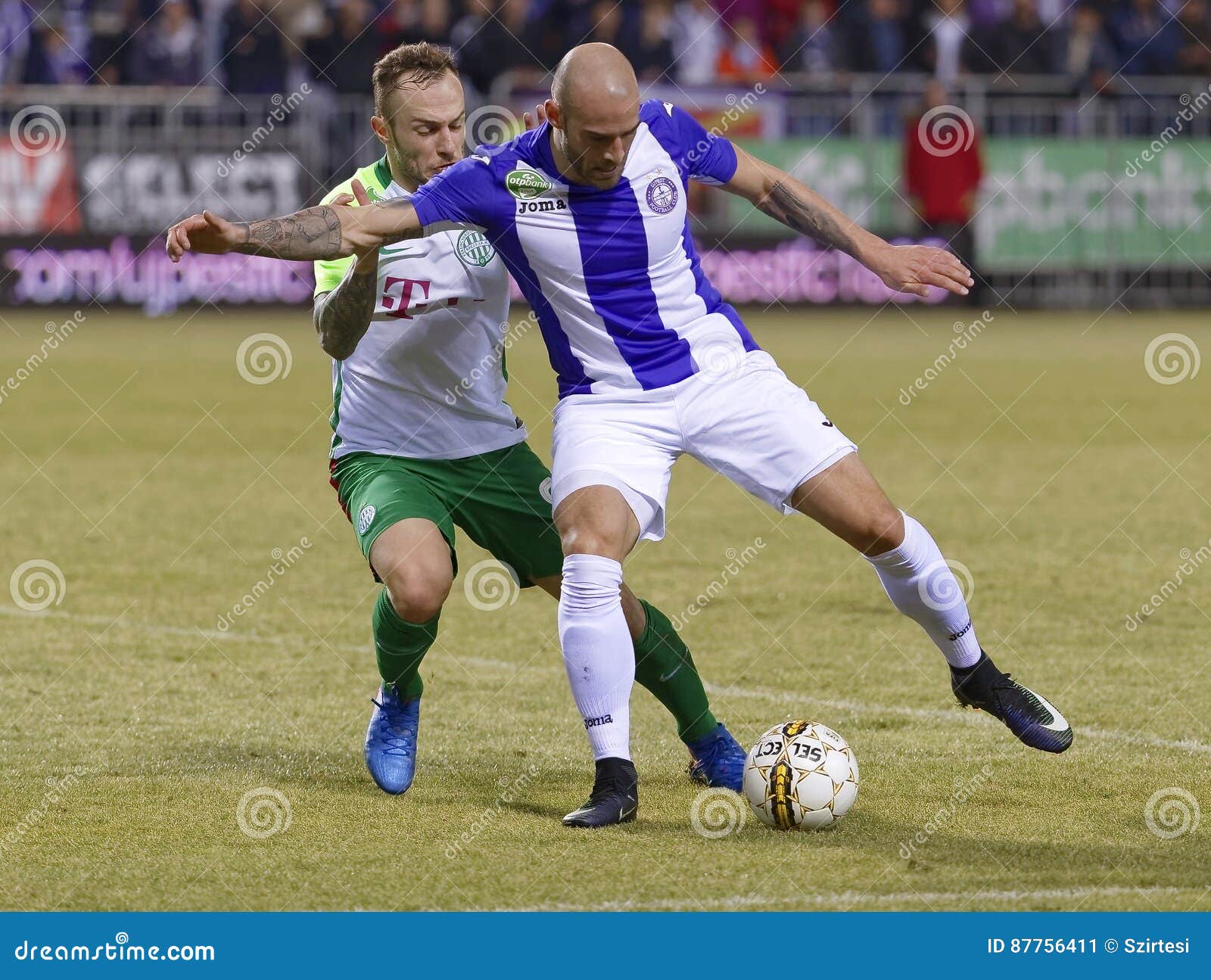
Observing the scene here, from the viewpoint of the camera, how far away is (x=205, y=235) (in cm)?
509

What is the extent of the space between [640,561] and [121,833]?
5.08 meters

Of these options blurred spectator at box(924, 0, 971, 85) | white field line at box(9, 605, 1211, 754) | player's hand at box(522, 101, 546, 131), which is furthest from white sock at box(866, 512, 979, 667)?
blurred spectator at box(924, 0, 971, 85)

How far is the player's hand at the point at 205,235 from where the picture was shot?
5.03m

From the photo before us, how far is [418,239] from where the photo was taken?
20.3ft

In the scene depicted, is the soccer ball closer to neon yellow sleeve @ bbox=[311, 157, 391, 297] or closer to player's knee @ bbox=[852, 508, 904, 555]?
player's knee @ bbox=[852, 508, 904, 555]

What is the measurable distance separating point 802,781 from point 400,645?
4.84ft

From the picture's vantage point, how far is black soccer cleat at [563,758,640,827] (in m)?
5.41

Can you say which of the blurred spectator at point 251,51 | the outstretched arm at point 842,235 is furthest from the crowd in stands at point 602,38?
the outstretched arm at point 842,235

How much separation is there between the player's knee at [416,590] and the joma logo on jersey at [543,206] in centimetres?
118

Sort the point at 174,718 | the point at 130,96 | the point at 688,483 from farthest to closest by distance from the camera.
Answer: the point at 130,96, the point at 688,483, the point at 174,718

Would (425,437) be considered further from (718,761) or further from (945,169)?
(945,169)

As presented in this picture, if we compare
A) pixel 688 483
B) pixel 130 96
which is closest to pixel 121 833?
pixel 688 483

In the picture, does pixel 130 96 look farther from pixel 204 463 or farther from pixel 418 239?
pixel 418 239

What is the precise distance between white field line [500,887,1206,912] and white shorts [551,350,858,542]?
51.8 inches
